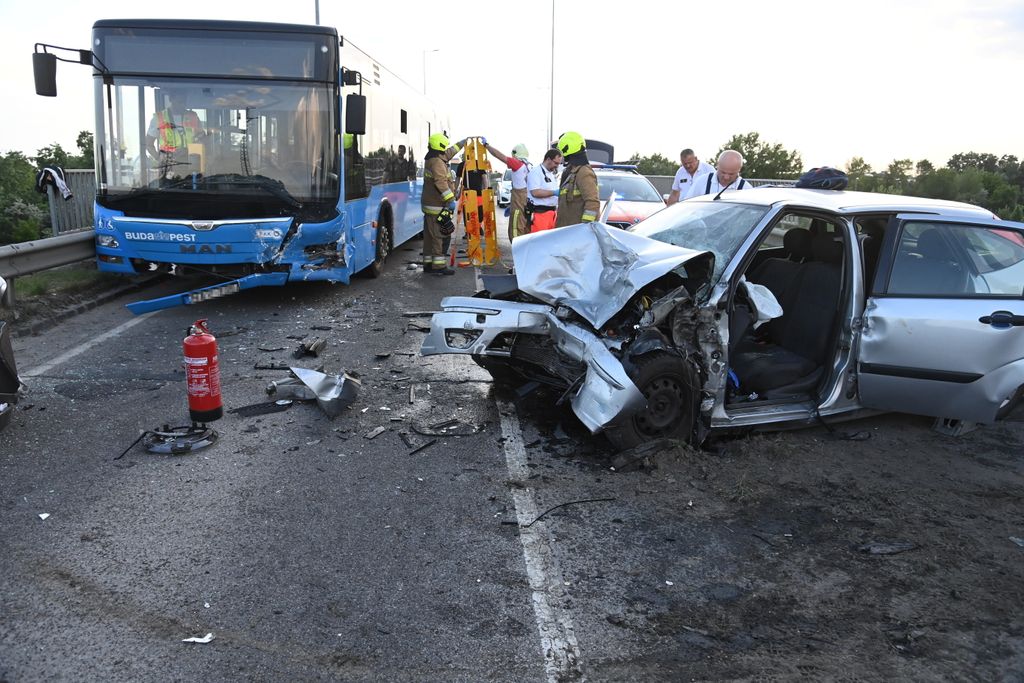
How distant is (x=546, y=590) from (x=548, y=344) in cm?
213

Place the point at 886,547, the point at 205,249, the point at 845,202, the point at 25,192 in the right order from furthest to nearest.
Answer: the point at 25,192 → the point at 205,249 → the point at 845,202 → the point at 886,547

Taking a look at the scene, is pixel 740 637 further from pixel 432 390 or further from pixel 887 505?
pixel 432 390

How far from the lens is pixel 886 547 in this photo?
12.6ft

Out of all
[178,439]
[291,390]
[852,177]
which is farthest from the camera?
[852,177]

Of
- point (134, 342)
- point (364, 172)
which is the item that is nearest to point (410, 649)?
point (134, 342)

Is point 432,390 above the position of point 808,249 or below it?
below

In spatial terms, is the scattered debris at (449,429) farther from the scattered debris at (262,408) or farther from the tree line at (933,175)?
the tree line at (933,175)

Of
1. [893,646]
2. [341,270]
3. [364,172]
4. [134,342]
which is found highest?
[364,172]

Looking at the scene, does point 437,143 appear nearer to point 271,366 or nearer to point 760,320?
point 271,366

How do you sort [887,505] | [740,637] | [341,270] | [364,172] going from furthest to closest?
[364,172] → [341,270] → [887,505] → [740,637]

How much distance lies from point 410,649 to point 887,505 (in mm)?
2845

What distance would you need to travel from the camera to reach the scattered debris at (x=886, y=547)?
3807 mm

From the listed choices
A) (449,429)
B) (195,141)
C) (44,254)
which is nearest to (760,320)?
(449,429)

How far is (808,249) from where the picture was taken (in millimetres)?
5793
